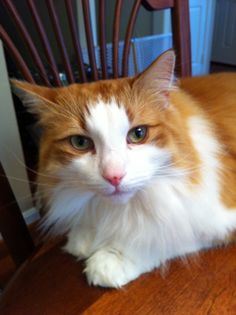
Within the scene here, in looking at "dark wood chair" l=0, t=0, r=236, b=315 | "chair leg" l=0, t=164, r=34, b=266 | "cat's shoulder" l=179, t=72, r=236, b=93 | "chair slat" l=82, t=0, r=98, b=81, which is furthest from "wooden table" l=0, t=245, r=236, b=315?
"chair slat" l=82, t=0, r=98, b=81

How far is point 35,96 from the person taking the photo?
542 mm

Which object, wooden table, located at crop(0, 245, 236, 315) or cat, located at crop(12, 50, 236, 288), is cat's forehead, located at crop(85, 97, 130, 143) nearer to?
cat, located at crop(12, 50, 236, 288)

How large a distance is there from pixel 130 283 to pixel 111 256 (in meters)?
0.06

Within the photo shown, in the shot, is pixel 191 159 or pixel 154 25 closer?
pixel 191 159

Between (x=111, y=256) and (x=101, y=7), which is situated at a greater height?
(x=101, y=7)

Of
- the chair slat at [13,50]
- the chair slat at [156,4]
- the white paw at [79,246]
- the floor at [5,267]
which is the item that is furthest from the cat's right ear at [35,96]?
the floor at [5,267]

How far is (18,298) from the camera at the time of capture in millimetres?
566

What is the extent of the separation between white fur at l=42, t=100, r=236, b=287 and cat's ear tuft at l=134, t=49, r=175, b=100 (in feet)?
0.24

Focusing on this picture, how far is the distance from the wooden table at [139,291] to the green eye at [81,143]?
0.80 ft

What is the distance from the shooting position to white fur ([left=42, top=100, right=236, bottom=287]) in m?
0.51

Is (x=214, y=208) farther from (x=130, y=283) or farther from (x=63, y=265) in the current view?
(x=63, y=265)

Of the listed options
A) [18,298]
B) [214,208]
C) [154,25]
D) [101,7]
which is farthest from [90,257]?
[154,25]

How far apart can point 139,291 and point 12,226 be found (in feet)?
1.06

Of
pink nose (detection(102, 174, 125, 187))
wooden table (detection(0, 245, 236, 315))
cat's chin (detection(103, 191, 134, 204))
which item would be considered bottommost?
wooden table (detection(0, 245, 236, 315))
